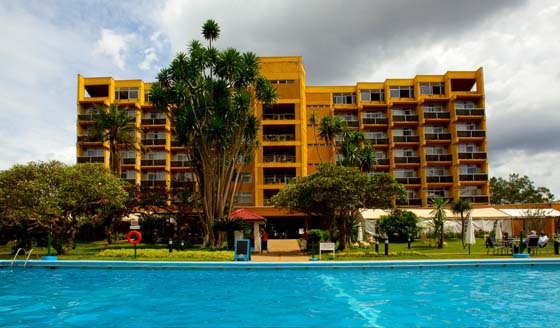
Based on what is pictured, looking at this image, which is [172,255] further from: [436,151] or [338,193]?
[436,151]

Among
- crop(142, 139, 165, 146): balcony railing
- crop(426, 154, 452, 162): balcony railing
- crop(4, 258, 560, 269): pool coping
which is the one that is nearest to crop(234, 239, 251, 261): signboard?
crop(4, 258, 560, 269): pool coping

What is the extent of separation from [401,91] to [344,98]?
723 centimetres

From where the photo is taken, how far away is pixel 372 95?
59.5 metres

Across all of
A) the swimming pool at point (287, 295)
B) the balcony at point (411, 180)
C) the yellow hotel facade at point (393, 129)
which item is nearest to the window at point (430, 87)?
the yellow hotel facade at point (393, 129)

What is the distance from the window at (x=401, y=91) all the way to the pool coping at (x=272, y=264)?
131 feet

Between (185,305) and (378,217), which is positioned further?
(378,217)

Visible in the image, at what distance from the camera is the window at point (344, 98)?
59719 millimetres

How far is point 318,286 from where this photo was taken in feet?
54.0

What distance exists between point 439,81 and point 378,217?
26.4 metres

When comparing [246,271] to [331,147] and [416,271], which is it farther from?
[331,147]

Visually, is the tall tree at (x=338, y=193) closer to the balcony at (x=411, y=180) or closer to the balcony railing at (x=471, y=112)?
the balcony at (x=411, y=180)

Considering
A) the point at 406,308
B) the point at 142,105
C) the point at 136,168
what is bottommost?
the point at 406,308

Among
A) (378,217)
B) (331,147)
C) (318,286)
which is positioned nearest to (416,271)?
(318,286)

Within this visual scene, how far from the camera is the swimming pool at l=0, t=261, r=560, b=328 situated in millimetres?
11641
